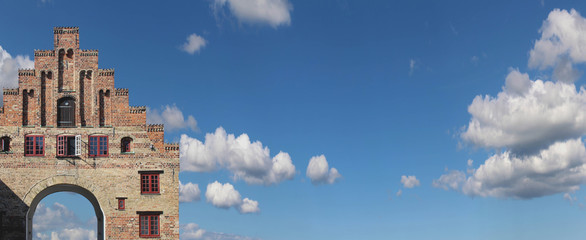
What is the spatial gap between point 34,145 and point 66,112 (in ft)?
13.9

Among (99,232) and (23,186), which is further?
(99,232)

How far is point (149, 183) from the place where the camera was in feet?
219

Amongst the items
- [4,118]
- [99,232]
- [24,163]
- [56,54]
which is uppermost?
[56,54]

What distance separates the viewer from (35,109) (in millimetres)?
66500

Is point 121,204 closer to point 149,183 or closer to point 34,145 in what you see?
point 149,183

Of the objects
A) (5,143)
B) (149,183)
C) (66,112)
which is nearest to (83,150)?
(66,112)

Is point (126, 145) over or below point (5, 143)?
below

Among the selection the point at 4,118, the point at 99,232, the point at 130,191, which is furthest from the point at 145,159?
the point at 4,118

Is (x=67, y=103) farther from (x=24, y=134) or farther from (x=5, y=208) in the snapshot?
(x=5, y=208)

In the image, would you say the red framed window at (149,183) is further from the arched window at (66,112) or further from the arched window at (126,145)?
the arched window at (66,112)

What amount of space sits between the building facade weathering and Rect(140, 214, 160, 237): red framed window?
0.30ft

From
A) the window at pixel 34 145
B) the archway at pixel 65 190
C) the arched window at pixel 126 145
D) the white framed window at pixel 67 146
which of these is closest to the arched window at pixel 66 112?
the white framed window at pixel 67 146

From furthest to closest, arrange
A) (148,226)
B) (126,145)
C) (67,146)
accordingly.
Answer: (126,145) < (67,146) < (148,226)

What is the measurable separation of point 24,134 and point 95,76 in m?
8.36
